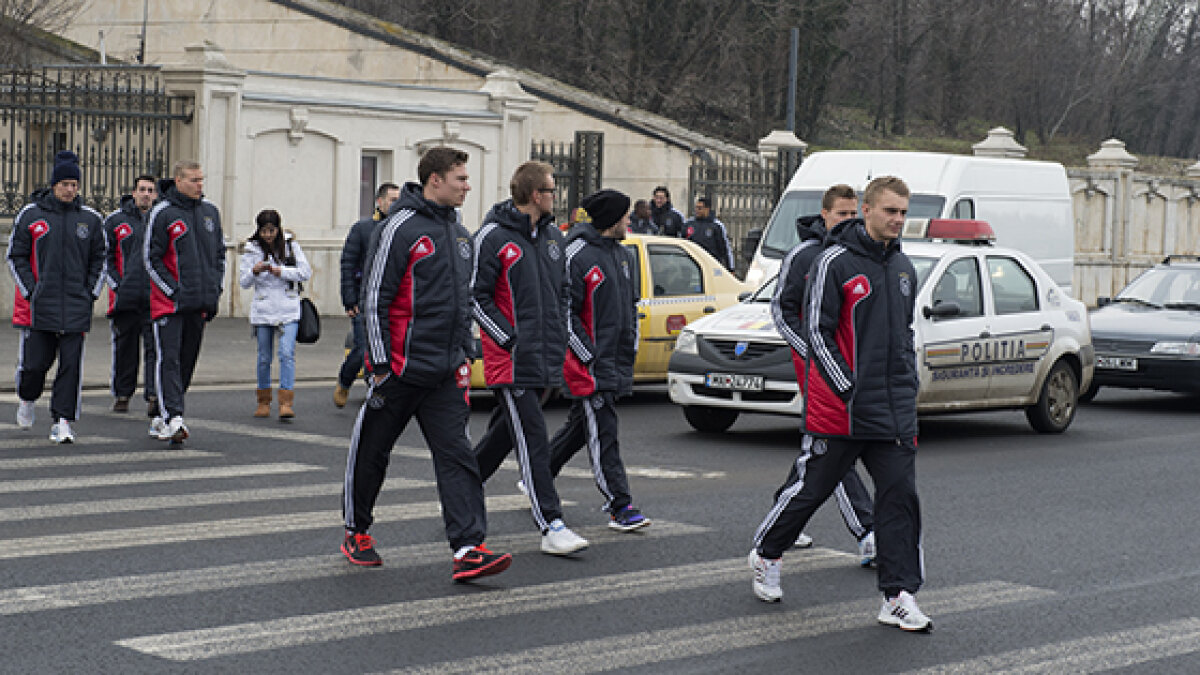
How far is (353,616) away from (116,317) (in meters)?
7.03

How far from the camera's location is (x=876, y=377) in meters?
7.13

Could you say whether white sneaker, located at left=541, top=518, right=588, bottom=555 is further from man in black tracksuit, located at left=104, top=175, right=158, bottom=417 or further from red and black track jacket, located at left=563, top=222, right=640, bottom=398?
man in black tracksuit, located at left=104, top=175, right=158, bottom=417

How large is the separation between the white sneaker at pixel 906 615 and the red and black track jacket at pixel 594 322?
2.35 metres

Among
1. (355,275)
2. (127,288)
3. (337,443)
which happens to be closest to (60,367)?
(127,288)

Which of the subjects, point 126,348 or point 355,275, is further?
point 355,275

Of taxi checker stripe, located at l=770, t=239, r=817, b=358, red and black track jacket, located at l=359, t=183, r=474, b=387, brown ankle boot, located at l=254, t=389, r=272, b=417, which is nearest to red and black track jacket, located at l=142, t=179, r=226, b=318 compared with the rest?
brown ankle boot, located at l=254, t=389, r=272, b=417

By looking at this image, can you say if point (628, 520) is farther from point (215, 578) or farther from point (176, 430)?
point (176, 430)

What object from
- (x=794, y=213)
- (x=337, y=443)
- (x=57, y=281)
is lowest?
(x=337, y=443)

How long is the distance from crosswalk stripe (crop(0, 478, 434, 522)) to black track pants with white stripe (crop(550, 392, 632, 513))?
5.01ft

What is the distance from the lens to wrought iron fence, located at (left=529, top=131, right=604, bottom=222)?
84.3 feet

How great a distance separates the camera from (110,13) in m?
35.7

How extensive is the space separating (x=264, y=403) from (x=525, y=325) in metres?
5.60

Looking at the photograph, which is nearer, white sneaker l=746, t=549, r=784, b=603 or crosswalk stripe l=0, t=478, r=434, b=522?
white sneaker l=746, t=549, r=784, b=603

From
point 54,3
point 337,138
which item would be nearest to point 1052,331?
point 337,138
